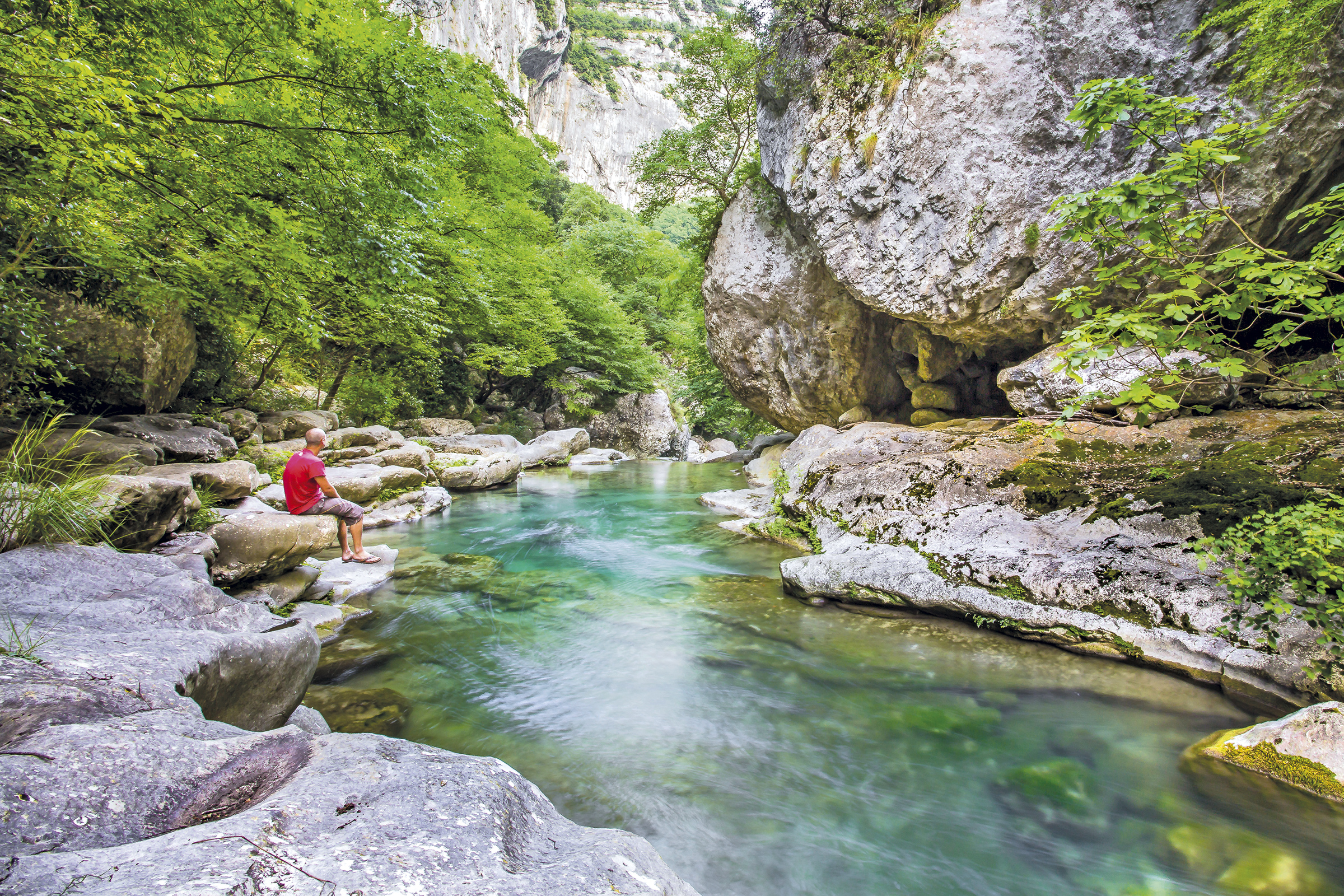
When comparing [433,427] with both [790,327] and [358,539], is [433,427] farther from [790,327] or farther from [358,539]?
[790,327]

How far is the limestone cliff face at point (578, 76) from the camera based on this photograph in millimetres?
34656

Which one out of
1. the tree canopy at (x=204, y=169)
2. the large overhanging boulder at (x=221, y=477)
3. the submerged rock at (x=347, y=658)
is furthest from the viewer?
the large overhanging boulder at (x=221, y=477)

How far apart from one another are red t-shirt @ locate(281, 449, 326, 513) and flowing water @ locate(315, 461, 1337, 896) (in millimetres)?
1488

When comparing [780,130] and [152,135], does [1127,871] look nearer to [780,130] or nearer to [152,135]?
[152,135]

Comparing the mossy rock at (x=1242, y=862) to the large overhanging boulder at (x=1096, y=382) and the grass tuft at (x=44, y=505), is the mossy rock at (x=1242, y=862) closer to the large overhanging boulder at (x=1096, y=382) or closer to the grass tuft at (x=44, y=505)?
the large overhanging boulder at (x=1096, y=382)

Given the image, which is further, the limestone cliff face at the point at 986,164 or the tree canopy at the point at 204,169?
the limestone cliff face at the point at 986,164

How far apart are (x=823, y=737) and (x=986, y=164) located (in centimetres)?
832

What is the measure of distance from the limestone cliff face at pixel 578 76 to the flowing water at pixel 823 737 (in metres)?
32.8

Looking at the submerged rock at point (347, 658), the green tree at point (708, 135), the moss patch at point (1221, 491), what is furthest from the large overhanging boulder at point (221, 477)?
the green tree at point (708, 135)

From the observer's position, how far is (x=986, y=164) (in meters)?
7.46

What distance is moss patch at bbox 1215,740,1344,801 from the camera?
256cm

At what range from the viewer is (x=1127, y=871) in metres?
2.38

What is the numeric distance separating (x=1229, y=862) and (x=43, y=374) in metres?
11.5

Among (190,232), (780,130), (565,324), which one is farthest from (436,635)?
(565,324)
